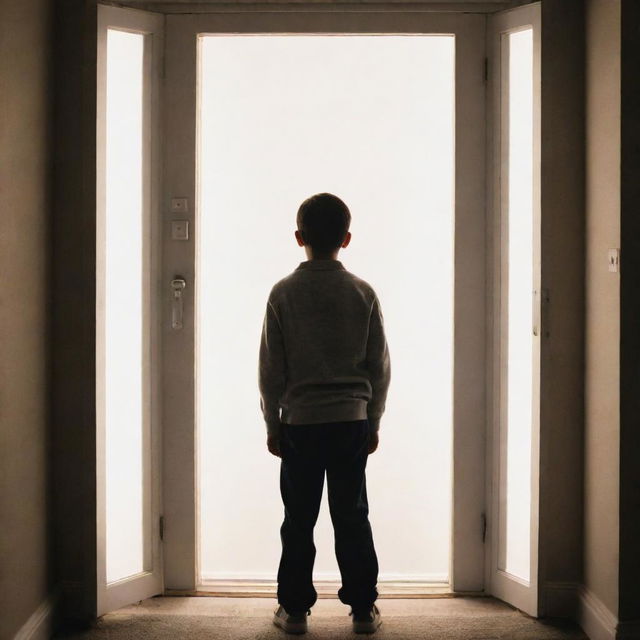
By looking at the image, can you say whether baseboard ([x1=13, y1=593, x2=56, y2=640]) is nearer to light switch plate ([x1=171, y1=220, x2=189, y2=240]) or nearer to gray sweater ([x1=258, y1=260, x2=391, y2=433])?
gray sweater ([x1=258, y1=260, x2=391, y2=433])

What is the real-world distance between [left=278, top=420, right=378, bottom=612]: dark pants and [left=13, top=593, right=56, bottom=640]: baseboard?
0.68 metres

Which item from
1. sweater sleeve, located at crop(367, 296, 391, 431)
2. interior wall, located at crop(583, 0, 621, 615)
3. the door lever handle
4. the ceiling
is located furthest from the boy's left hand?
the ceiling

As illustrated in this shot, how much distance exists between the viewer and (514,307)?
2379 mm

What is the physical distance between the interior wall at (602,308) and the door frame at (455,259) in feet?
1.11

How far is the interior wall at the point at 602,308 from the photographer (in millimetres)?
2014

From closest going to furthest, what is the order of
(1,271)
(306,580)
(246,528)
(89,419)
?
(1,271) → (306,580) → (89,419) → (246,528)

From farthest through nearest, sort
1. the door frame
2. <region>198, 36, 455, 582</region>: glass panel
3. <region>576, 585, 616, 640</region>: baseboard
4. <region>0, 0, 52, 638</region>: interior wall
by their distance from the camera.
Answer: <region>198, 36, 455, 582</region>: glass panel, the door frame, <region>576, 585, 616, 640</region>: baseboard, <region>0, 0, 52, 638</region>: interior wall

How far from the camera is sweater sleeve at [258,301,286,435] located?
6.60 ft

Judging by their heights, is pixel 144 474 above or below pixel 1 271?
below

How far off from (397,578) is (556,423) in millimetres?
812

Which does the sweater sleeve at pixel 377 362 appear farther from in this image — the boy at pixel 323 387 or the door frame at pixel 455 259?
the door frame at pixel 455 259

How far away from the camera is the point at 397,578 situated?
2.61 metres

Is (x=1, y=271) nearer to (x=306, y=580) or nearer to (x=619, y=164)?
(x=306, y=580)

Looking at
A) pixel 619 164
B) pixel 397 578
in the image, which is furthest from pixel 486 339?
pixel 397 578
